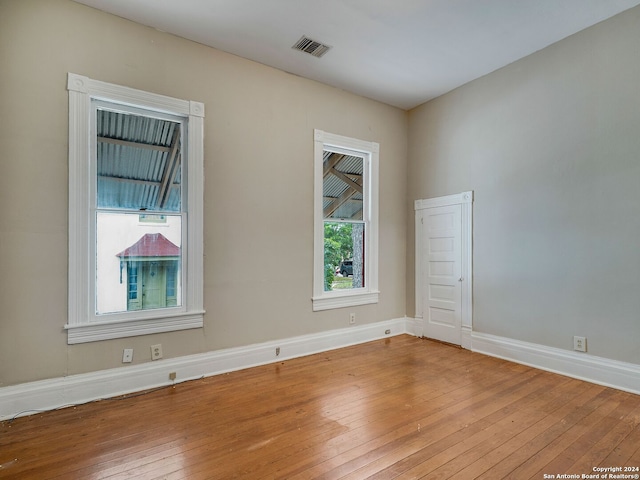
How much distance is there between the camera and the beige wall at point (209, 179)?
8.37ft

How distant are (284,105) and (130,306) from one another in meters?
2.63

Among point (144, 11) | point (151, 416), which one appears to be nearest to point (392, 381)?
point (151, 416)

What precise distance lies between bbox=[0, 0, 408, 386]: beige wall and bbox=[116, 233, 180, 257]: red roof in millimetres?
341

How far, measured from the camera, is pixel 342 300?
4254mm

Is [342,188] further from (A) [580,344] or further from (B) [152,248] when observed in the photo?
(A) [580,344]

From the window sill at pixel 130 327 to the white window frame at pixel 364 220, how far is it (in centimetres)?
143

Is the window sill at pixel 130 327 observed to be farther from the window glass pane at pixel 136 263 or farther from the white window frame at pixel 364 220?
the white window frame at pixel 364 220

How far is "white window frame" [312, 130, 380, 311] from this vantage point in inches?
160

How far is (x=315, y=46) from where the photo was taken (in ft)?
11.1

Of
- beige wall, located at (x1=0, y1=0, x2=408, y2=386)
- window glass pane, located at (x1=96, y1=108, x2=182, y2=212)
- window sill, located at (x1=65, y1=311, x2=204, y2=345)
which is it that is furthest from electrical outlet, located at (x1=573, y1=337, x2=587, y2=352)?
window glass pane, located at (x1=96, y1=108, x2=182, y2=212)

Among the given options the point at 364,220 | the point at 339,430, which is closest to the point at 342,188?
the point at 364,220

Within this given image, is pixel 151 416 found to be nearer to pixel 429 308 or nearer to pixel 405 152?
pixel 429 308

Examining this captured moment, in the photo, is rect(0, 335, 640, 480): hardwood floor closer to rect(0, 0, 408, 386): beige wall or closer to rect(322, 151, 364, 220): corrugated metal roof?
rect(0, 0, 408, 386): beige wall

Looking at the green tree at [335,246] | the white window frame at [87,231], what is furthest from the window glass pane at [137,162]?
the green tree at [335,246]
